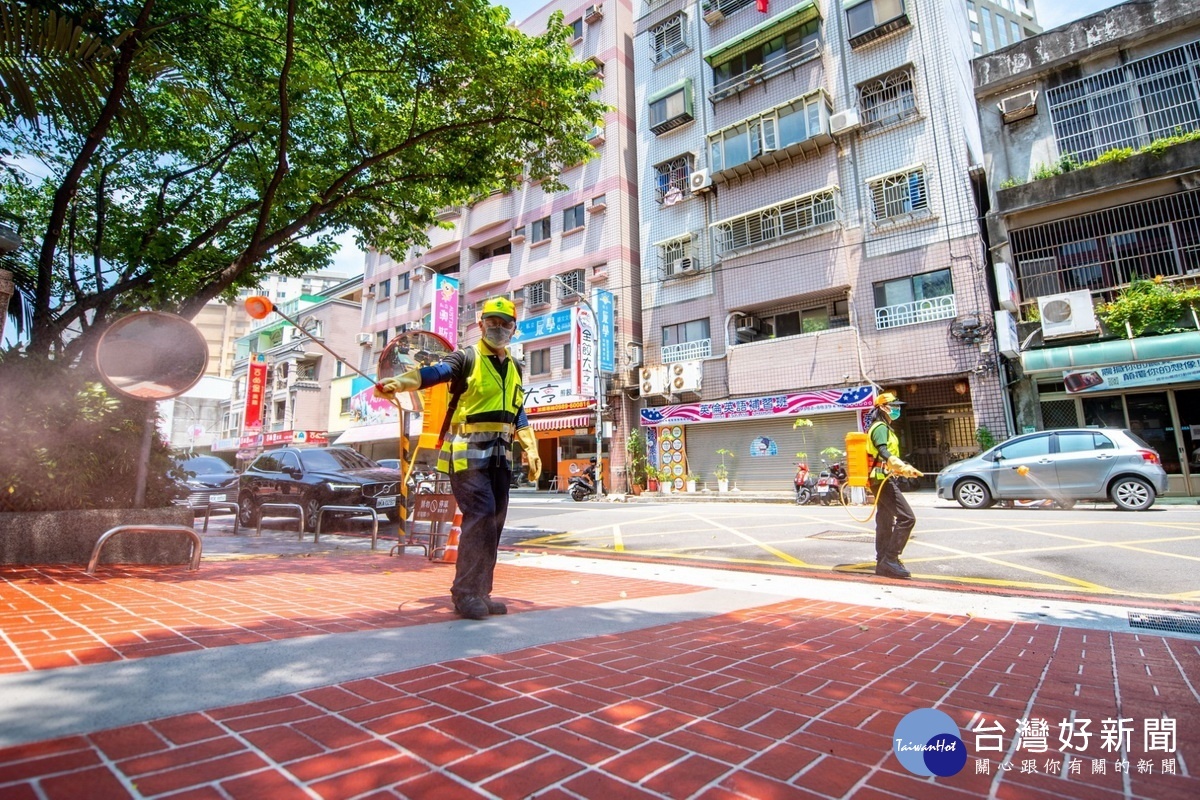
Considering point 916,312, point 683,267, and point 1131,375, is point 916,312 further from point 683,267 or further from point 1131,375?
point 683,267

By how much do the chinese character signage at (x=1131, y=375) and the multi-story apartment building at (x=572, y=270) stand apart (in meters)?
13.0

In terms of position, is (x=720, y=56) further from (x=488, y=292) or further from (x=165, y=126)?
(x=165, y=126)

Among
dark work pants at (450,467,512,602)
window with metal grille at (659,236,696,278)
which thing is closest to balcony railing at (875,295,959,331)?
window with metal grille at (659,236,696,278)

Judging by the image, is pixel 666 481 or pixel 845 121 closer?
pixel 845 121

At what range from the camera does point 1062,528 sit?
817 centimetres

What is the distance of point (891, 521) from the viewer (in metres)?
5.54

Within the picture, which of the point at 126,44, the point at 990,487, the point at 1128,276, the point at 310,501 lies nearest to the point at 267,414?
the point at 310,501

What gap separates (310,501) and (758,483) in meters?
13.2

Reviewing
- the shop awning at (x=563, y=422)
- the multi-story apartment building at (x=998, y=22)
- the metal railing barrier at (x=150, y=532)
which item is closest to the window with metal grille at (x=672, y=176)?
the shop awning at (x=563, y=422)

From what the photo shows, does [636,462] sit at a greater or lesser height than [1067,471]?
greater

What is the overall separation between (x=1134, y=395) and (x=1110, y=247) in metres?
3.64

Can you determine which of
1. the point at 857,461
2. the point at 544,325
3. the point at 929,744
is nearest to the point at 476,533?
the point at 929,744

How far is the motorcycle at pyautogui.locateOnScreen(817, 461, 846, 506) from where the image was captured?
46.8ft

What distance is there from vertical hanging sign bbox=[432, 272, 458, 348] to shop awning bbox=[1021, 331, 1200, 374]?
19.3m
